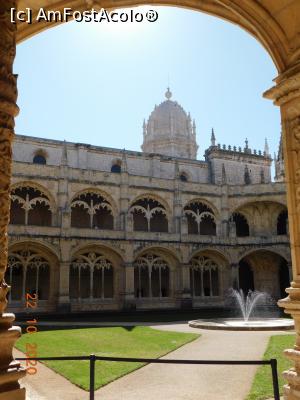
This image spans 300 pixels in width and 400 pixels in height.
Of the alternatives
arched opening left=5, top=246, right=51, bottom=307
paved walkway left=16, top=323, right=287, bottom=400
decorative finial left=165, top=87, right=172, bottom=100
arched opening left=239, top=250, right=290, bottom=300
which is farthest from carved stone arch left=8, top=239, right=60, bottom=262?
decorative finial left=165, top=87, right=172, bottom=100

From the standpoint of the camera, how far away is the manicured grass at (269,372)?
6609 millimetres

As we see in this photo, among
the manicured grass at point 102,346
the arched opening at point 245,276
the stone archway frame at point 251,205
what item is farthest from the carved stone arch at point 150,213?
the manicured grass at point 102,346

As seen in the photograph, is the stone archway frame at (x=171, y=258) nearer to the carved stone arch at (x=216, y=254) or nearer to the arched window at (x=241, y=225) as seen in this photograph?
the carved stone arch at (x=216, y=254)

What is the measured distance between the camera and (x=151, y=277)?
3188 centimetres

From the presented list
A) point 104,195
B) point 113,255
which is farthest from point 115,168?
point 113,255

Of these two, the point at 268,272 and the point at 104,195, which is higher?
the point at 104,195

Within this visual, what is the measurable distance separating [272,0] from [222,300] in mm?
28571

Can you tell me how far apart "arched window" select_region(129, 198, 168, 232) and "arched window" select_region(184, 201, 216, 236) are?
2113 mm

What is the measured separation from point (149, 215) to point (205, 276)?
23.0 ft

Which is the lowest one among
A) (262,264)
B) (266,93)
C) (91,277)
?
(91,277)

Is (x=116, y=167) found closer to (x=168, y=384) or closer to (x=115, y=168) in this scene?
(x=115, y=168)

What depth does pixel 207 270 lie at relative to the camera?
3303 centimetres

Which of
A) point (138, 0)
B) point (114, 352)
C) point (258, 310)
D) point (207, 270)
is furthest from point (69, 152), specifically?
point (138, 0)

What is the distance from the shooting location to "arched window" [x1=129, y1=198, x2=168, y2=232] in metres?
31.6
